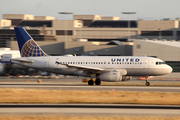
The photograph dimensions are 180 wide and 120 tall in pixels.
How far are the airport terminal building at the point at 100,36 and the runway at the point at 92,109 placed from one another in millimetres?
48036

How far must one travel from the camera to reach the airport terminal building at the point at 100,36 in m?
71.2

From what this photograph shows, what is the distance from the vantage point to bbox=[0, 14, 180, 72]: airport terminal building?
71250 mm

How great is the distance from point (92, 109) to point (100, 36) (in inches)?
4617

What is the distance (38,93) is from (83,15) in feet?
467

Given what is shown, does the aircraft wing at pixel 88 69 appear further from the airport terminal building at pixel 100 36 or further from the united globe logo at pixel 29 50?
the airport terminal building at pixel 100 36

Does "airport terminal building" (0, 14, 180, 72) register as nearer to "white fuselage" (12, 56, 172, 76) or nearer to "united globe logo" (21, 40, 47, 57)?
"white fuselage" (12, 56, 172, 76)

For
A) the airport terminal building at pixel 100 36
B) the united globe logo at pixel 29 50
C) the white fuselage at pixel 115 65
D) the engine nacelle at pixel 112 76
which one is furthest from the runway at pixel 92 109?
the airport terminal building at pixel 100 36

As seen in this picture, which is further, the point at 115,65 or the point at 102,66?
the point at 102,66

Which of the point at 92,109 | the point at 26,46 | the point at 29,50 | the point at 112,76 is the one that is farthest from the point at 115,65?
the point at 92,109

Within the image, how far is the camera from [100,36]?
13812 cm

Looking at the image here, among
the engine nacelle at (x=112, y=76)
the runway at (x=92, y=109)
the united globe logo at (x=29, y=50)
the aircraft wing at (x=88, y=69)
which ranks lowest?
the runway at (x=92, y=109)

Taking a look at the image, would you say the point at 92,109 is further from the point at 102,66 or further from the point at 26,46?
the point at 26,46

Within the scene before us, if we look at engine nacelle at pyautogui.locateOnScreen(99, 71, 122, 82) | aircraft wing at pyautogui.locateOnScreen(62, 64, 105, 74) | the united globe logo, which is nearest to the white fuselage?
aircraft wing at pyautogui.locateOnScreen(62, 64, 105, 74)

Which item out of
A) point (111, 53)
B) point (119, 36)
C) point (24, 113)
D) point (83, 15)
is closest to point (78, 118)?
point (24, 113)
